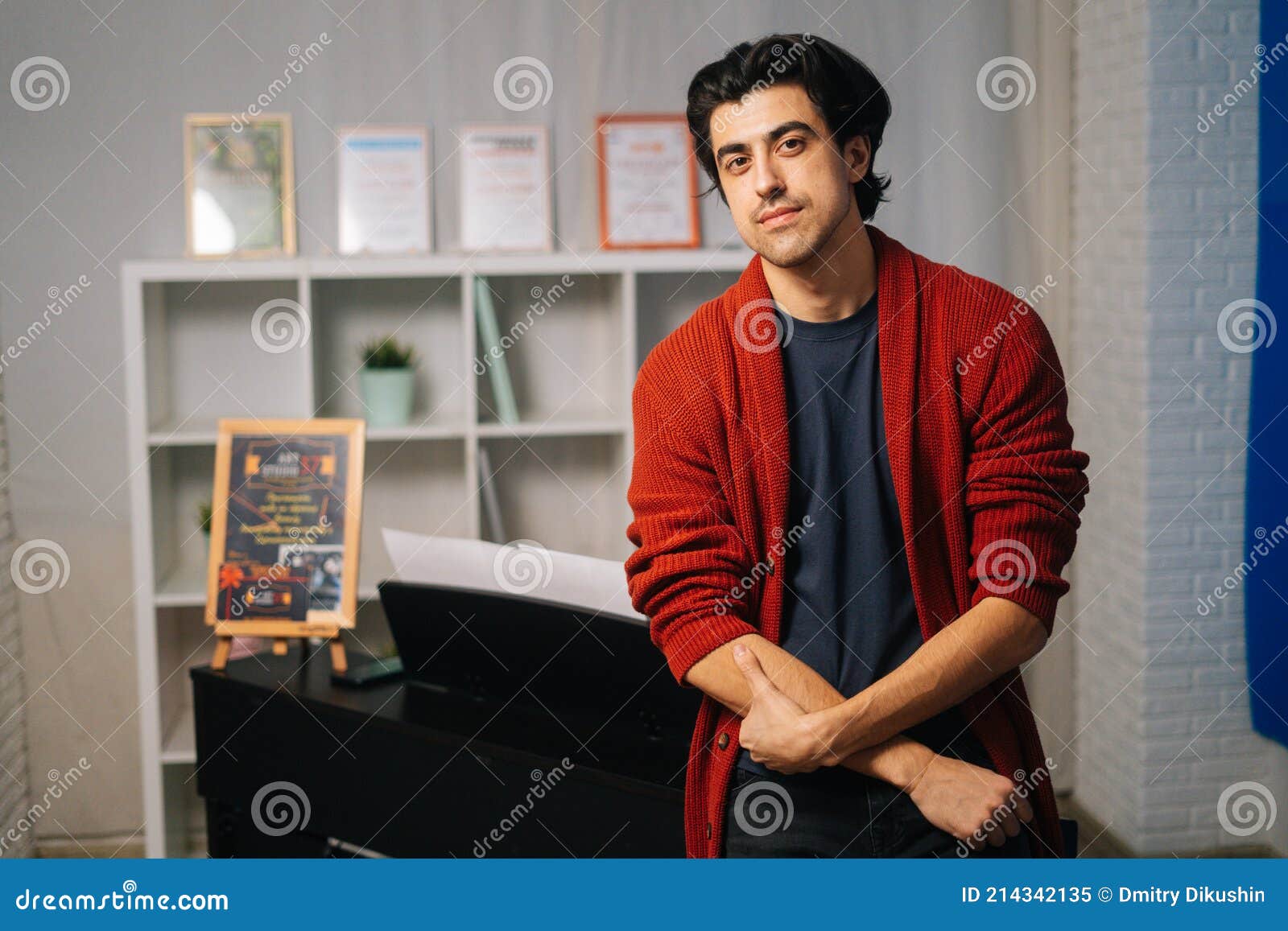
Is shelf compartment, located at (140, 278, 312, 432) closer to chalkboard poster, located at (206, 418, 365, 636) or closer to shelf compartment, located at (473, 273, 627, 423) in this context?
chalkboard poster, located at (206, 418, 365, 636)

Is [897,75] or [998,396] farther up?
[897,75]

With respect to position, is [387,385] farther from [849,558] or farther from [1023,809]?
[1023,809]

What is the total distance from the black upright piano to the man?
404 mm

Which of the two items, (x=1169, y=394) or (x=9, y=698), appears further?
(x=9, y=698)

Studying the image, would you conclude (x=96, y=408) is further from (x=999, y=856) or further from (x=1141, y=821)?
(x=1141, y=821)

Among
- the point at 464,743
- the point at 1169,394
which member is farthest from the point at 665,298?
the point at 464,743

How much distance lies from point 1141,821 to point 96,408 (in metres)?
2.99

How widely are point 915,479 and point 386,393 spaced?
2.02 m

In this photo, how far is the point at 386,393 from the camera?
333 cm

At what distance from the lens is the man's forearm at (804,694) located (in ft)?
5.09

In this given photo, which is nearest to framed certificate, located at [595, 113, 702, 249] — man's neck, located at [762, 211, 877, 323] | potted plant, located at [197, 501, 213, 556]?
potted plant, located at [197, 501, 213, 556]

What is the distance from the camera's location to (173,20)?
338cm

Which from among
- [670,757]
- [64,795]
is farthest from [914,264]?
[64,795]

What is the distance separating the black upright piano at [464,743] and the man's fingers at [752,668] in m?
0.47
